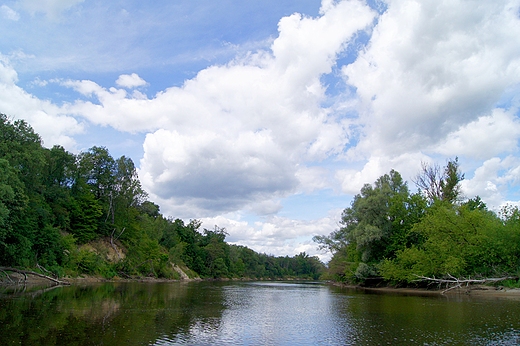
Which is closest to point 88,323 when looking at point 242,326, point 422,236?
point 242,326

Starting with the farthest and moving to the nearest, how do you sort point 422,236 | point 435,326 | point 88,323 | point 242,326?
point 422,236
point 242,326
point 435,326
point 88,323

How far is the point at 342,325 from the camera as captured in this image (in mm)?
22906

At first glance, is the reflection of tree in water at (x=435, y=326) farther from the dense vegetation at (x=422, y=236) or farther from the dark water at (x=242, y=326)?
the dense vegetation at (x=422, y=236)

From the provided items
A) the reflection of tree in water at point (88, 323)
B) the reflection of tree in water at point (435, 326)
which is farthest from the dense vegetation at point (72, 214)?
the reflection of tree in water at point (435, 326)

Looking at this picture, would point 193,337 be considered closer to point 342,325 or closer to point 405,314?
A: point 342,325

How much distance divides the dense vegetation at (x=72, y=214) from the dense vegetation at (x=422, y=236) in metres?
41.8

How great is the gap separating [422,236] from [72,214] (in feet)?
207

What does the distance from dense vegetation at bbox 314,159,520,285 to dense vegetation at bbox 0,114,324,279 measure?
41821mm

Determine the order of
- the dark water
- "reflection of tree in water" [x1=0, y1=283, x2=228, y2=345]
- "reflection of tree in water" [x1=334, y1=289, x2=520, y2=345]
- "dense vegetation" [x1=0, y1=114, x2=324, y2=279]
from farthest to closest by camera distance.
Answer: "dense vegetation" [x1=0, y1=114, x2=324, y2=279] → "reflection of tree in water" [x1=334, y1=289, x2=520, y2=345] → the dark water → "reflection of tree in water" [x1=0, y1=283, x2=228, y2=345]

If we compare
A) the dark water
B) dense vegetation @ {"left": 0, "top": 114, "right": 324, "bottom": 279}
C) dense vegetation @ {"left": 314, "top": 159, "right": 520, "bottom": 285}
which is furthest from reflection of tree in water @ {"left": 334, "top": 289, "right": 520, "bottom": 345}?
dense vegetation @ {"left": 0, "top": 114, "right": 324, "bottom": 279}

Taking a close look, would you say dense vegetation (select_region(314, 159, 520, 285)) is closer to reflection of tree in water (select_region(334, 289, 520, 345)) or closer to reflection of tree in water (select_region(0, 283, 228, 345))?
reflection of tree in water (select_region(334, 289, 520, 345))

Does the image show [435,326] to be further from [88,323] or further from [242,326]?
[88,323]

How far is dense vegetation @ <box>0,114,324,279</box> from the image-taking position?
47219mm

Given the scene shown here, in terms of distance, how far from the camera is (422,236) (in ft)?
211
